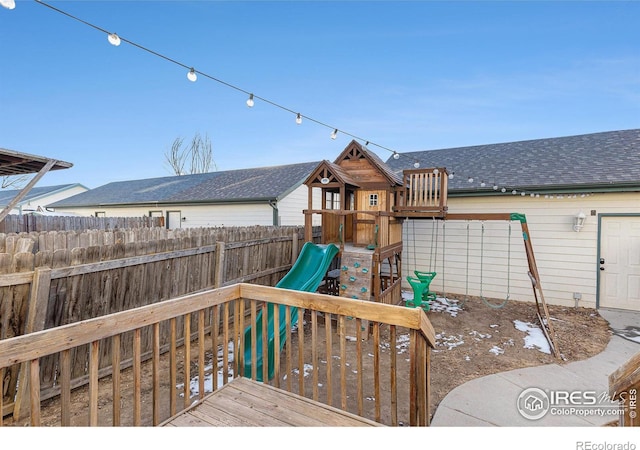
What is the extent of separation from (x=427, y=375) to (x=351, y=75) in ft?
24.4

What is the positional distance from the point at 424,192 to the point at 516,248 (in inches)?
113

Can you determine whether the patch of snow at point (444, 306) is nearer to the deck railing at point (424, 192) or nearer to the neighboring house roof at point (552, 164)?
the deck railing at point (424, 192)

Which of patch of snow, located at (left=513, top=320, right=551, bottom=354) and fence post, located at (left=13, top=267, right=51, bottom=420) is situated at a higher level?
fence post, located at (left=13, top=267, right=51, bottom=420)

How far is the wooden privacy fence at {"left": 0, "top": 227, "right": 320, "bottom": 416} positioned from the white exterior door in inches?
296

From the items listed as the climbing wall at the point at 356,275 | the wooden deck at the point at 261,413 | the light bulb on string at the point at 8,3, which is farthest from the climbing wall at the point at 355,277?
the light bulb on string at the point at 8,3

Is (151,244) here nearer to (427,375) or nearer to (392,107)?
(427,375)

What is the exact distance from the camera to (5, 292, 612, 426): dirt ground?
3357mm

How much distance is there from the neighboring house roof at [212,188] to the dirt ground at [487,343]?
21.9 feet

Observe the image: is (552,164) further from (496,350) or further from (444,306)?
(496,350)

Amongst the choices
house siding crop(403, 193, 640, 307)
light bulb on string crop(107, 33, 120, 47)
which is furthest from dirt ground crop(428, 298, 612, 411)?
light bulb on string crop(107, 33, 120, 47)

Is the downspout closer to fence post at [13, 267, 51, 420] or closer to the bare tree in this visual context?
fence post at [13, 267, 51, 420]

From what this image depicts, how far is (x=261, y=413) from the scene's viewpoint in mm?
2119

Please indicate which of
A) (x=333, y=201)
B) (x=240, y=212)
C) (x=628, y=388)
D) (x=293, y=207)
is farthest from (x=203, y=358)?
(x=293, y=207)

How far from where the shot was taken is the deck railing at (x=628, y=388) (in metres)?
1.42
